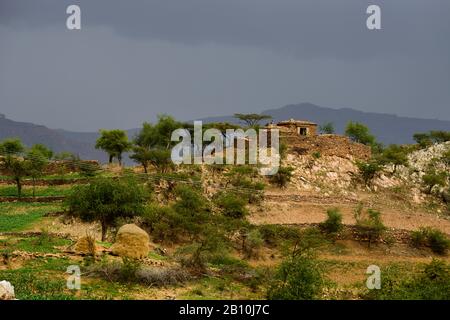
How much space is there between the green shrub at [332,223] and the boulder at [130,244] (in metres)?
20.7

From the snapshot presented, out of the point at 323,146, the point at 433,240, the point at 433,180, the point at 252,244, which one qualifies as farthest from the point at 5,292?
the point at 433,180

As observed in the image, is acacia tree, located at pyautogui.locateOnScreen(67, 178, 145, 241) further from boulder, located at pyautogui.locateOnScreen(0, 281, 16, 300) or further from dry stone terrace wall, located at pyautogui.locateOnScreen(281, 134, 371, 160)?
dry stone terrace wall, located at pyautogui.locateOnScreen(281, 134, 371, 160)

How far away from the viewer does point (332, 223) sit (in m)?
41.8

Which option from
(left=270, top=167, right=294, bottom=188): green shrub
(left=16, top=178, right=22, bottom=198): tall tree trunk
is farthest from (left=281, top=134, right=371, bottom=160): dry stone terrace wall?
(left=16, top=178, right=22, bottom=198): tall tree trunk

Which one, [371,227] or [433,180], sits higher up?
[433,180]

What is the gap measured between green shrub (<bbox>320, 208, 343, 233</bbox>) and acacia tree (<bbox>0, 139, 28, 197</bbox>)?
24664mm

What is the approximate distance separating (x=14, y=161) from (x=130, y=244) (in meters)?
27.4

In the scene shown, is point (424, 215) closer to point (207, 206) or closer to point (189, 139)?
point (207, 206)

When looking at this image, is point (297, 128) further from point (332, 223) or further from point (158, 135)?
point (332, 223)

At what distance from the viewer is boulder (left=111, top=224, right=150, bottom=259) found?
2441 cm

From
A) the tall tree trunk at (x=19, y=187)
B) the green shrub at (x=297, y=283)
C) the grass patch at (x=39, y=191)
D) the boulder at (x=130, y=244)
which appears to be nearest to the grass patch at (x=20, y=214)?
the tall tree trunk at (x=19, y=187)

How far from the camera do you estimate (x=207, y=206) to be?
43.2 metres

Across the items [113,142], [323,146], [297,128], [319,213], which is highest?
[297,128]
